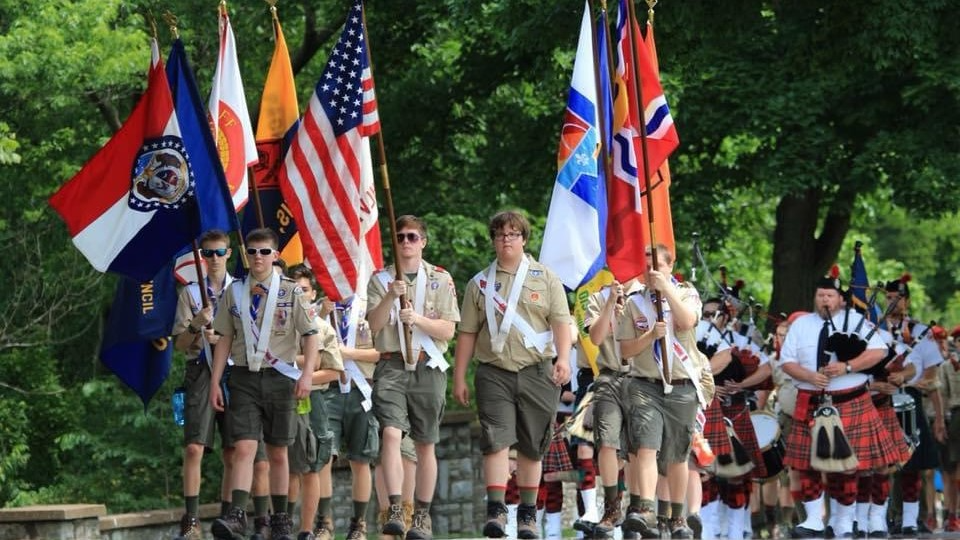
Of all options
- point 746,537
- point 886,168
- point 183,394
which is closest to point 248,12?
point 886,168

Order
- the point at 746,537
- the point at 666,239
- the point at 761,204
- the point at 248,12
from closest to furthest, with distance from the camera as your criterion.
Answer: the point at 666,239 < the point at 746,537 < the point at 248,12 < the point at 761,204

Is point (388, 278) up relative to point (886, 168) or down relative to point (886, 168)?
down

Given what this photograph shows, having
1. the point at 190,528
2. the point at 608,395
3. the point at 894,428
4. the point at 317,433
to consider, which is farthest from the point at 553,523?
the point at 190,528

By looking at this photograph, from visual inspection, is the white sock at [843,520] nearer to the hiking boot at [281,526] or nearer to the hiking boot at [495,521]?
the hiking boot at [495,521]

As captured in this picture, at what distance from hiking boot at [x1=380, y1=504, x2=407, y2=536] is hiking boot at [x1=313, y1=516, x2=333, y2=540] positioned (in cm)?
134

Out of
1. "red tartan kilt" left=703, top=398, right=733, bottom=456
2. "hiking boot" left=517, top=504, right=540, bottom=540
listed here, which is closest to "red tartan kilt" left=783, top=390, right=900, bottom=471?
"red tartan kilt" left=703, top=398, right=733, bottom=456

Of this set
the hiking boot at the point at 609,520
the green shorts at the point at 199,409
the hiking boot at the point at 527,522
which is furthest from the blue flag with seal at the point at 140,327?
the hiking boot at the point at 609,520

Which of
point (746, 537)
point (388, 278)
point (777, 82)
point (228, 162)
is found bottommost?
point (746, 537)

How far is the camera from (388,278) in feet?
48.0

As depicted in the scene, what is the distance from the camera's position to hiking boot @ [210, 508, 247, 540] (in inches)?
539

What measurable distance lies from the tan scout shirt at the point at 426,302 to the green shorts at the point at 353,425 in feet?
3.78

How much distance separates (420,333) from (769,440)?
6380 millimetres

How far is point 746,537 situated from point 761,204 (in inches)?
518

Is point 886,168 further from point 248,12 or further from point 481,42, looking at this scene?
point 248,12
